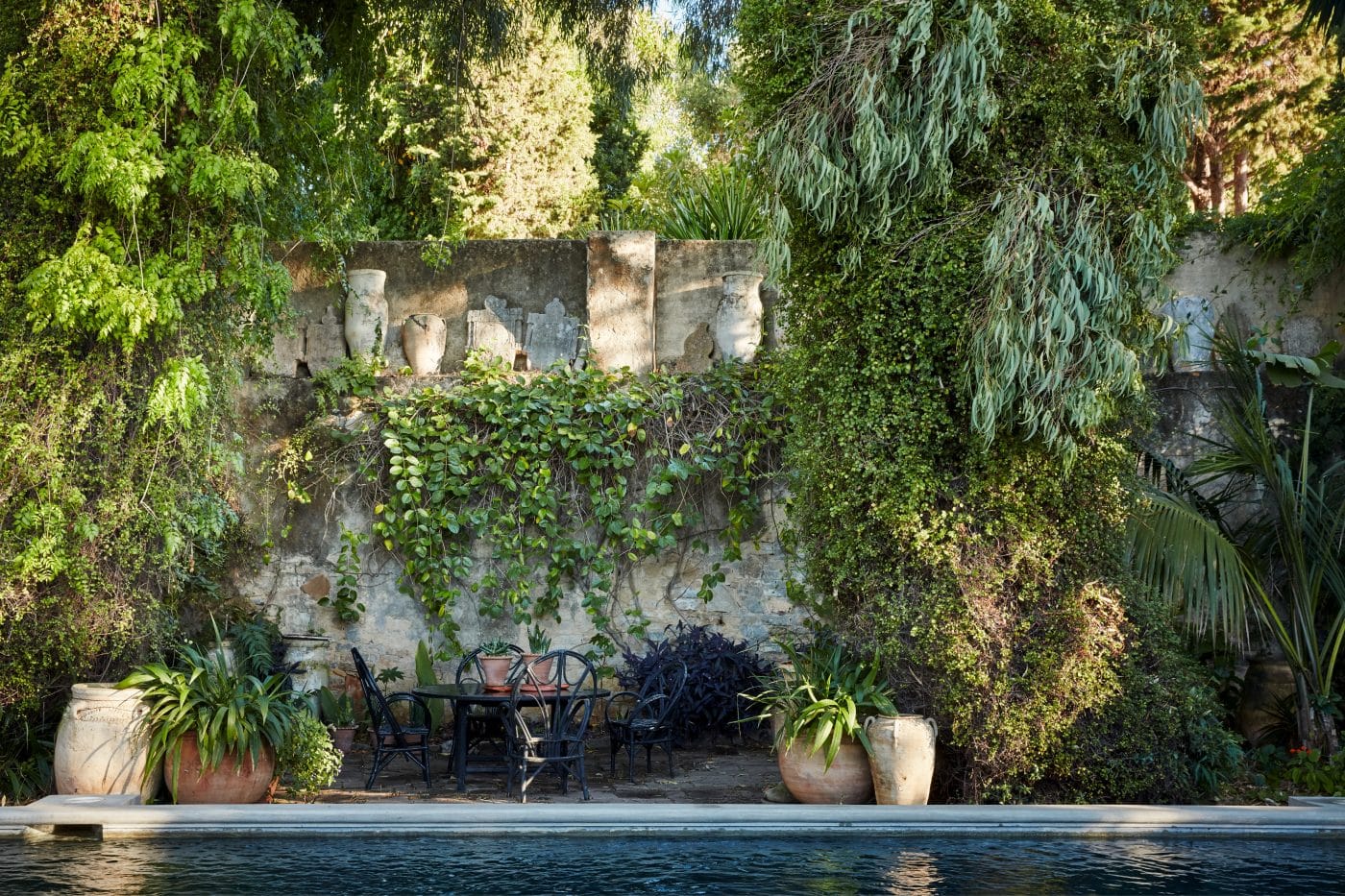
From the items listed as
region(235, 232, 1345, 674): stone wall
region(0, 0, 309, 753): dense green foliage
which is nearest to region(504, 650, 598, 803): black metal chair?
region(235, 232, 1345, 674): stone wall

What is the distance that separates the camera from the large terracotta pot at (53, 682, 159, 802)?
17.6 ft

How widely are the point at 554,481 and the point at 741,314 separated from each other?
6.18 feet

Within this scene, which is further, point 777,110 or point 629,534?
point 629,534

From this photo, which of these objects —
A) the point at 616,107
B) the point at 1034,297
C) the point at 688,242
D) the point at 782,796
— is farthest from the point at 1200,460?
the point at 616,107

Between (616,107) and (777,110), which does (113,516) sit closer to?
(777,110)

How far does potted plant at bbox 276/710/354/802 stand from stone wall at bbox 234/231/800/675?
177 centimetres

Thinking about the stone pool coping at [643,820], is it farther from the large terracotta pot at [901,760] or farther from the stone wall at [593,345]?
the stone wall at [593,345]

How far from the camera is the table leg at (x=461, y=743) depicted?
6.04 metres

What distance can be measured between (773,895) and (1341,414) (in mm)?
5602

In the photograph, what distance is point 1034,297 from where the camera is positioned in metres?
5.48

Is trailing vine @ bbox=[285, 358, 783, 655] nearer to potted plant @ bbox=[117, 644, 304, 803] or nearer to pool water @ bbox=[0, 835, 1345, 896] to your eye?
potted plant @ bbox=[117, 644, 304, 803]

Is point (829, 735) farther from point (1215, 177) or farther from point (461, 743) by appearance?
point (1215, 177)

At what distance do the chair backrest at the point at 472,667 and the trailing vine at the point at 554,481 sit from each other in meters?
0.33

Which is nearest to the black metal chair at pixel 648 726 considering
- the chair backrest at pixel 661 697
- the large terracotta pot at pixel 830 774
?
the chair backrest at pixel 661 697
